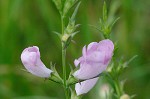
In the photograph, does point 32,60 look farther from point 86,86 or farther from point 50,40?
point 50,40

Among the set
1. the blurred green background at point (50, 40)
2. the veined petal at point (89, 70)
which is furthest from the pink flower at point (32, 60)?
the blurred green background at point (50, 40)

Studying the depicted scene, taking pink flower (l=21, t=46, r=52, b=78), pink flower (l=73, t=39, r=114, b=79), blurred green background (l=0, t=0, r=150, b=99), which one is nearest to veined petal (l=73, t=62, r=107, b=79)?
pink flower (l=73, t=39, r=114, b=79)

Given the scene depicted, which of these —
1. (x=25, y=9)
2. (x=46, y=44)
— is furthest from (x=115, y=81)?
(x=25, y=9)

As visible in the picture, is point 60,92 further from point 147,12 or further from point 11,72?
point 147,12

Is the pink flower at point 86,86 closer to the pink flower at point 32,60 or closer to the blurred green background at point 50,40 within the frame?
the pink flower at point 32,60

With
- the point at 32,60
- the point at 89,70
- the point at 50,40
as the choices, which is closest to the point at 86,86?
the point at 89,70

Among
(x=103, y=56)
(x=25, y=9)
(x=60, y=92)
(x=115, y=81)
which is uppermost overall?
(x=103, y=56)
